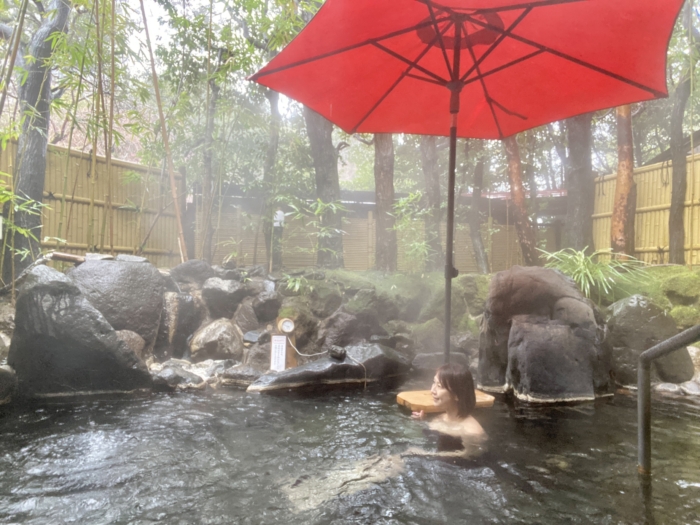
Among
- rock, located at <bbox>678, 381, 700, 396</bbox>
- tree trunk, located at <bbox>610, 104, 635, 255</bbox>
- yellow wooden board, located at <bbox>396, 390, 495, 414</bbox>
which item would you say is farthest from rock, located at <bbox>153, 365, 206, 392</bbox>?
tree trunk, located at <bbox>610, 104, 635, 255</bbox>

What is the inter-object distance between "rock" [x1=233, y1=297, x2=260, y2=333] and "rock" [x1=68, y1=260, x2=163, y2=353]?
1.33 meters

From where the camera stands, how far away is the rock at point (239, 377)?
5.84 metres

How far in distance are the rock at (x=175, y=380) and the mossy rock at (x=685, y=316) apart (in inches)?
253

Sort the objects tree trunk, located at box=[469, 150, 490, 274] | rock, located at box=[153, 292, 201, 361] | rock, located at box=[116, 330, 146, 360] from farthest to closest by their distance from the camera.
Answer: tree trunk, located at box=[469, 150, 490, 274] < rock, located at box=[153, 292, 201, 361] < rock, located at box=[116, 330, 146, 360]

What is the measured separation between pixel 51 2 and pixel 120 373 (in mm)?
6783

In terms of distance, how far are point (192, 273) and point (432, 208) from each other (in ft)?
15.4

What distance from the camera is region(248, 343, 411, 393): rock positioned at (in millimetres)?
5645

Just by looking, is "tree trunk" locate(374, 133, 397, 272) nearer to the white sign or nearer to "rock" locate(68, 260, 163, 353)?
the white sign

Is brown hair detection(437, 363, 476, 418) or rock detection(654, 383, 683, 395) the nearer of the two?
brown hair detection(437, 363, 476, 418)

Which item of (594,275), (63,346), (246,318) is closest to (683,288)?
(594,275)

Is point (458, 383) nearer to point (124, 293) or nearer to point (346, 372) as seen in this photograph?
point (346, 372)

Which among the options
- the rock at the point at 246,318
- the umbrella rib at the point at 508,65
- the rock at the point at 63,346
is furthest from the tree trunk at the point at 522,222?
the rock at the point at 63,346

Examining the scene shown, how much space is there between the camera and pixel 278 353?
6.35 m

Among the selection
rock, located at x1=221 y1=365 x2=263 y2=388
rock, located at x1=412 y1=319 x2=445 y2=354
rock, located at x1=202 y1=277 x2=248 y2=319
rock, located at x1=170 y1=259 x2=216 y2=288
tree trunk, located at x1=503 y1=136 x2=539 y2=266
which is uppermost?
tree trunk, located at x1=503 y1=136 x2=539 y2=266
